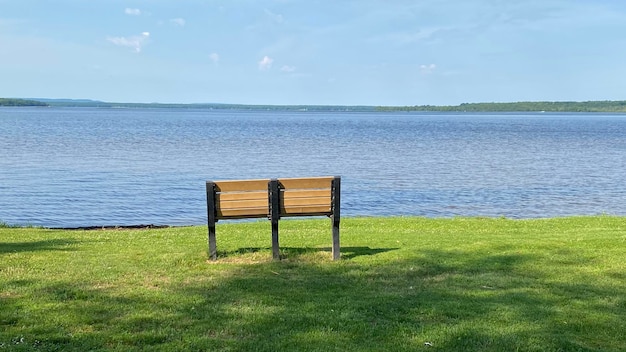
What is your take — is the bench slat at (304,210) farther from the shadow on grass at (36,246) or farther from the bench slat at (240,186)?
the shadow on grass at (36,246)

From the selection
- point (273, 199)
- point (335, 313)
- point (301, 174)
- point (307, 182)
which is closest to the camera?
point (335, 313)

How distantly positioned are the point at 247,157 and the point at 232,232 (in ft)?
111

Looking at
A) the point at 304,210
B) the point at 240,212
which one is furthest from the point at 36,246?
the point at 304,210

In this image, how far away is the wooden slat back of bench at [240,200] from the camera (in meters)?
8.67

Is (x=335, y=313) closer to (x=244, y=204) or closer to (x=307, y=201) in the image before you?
(x=307, y=201)

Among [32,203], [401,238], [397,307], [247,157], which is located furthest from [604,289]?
[247,157]

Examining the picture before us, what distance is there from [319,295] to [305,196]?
7.33 ft

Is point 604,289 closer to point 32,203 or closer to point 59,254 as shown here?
point 59,254

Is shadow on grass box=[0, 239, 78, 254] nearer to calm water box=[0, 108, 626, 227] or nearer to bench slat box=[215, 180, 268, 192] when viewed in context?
bench slat box=[215, 180, 268, 192]

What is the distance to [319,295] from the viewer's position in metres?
6.84

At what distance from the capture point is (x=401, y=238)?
11180 mm

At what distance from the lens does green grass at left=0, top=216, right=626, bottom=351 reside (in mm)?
5371

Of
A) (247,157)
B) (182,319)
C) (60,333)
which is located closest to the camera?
(60,333)

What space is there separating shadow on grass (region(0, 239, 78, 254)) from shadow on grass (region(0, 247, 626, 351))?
3.09m
